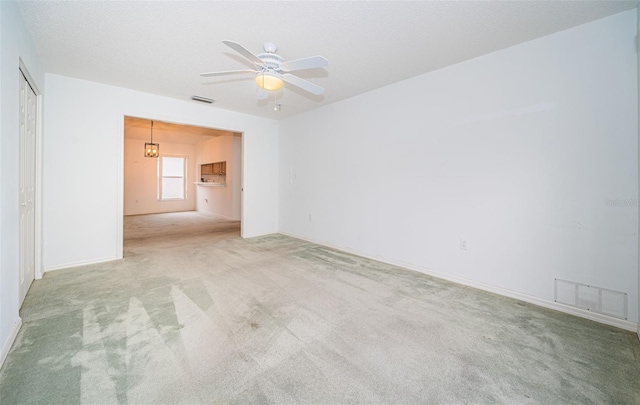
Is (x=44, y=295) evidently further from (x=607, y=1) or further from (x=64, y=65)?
(x=607, y=1)

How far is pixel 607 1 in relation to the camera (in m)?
2.02

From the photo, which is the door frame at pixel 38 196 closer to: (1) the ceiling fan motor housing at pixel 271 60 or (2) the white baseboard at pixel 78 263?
(2) the white baseboard at pixel 78 263

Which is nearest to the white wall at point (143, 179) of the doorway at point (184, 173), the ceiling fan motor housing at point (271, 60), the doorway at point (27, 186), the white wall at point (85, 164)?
the doorway at point (184, 173)

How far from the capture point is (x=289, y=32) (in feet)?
7.89

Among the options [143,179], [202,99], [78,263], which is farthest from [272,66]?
[143,179]

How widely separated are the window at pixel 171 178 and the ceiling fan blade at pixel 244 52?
28.1ft

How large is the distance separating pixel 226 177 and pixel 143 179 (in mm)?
3122

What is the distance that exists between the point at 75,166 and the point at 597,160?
5785mm

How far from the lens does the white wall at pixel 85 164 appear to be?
341 cm

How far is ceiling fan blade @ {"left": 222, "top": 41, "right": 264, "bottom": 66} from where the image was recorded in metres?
1.89

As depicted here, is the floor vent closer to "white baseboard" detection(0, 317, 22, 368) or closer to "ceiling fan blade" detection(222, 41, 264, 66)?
"ceiling fan blade" detection(222, 41, 264, 66)

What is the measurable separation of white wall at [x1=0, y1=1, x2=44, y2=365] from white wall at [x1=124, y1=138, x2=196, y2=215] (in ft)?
24.1

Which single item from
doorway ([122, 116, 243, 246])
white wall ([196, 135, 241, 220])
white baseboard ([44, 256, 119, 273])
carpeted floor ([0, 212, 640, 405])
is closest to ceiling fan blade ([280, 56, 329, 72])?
carpeted floor ([0, 212, 640, 405])

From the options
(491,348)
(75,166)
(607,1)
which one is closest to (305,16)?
(607,1)
